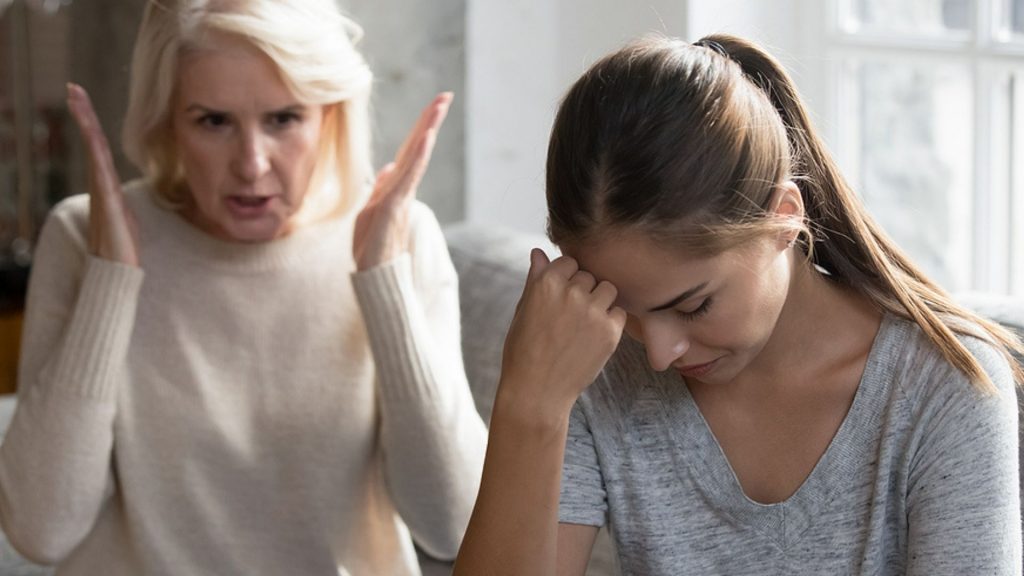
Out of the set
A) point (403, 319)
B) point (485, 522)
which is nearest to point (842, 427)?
point (485, 522)

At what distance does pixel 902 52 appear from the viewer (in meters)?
2.42

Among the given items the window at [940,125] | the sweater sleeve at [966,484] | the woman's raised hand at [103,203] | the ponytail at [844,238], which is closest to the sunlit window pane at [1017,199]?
the window at [940,125]

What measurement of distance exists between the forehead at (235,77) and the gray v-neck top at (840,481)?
59 centimetres

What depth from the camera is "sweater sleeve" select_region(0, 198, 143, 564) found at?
1822 millimetres

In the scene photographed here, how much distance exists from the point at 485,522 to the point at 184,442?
0.63m

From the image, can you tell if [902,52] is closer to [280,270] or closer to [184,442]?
[280,270]

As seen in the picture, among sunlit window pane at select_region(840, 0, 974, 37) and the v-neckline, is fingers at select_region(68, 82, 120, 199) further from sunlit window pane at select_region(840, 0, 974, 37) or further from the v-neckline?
sunlit window pane at select_region(840, 0, 974, 37)

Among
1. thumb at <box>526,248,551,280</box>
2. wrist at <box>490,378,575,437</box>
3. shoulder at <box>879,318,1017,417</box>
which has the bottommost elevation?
wrist at <box>490,378,575,437</box>

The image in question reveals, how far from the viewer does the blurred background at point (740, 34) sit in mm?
2334

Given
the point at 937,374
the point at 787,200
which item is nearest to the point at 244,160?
the point at 787,200

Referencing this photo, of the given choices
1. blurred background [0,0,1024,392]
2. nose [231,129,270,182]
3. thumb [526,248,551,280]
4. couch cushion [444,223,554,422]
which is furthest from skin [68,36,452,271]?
blurred background [0,0,1024,392]

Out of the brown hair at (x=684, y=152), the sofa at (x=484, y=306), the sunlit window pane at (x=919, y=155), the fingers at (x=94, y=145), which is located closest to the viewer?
the brown hair at (x=684, y=152)

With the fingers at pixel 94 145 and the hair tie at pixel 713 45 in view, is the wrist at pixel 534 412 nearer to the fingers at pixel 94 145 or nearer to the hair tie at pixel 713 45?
the hair tie at pixel 713 45

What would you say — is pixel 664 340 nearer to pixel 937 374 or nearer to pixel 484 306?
pixel 937 374
